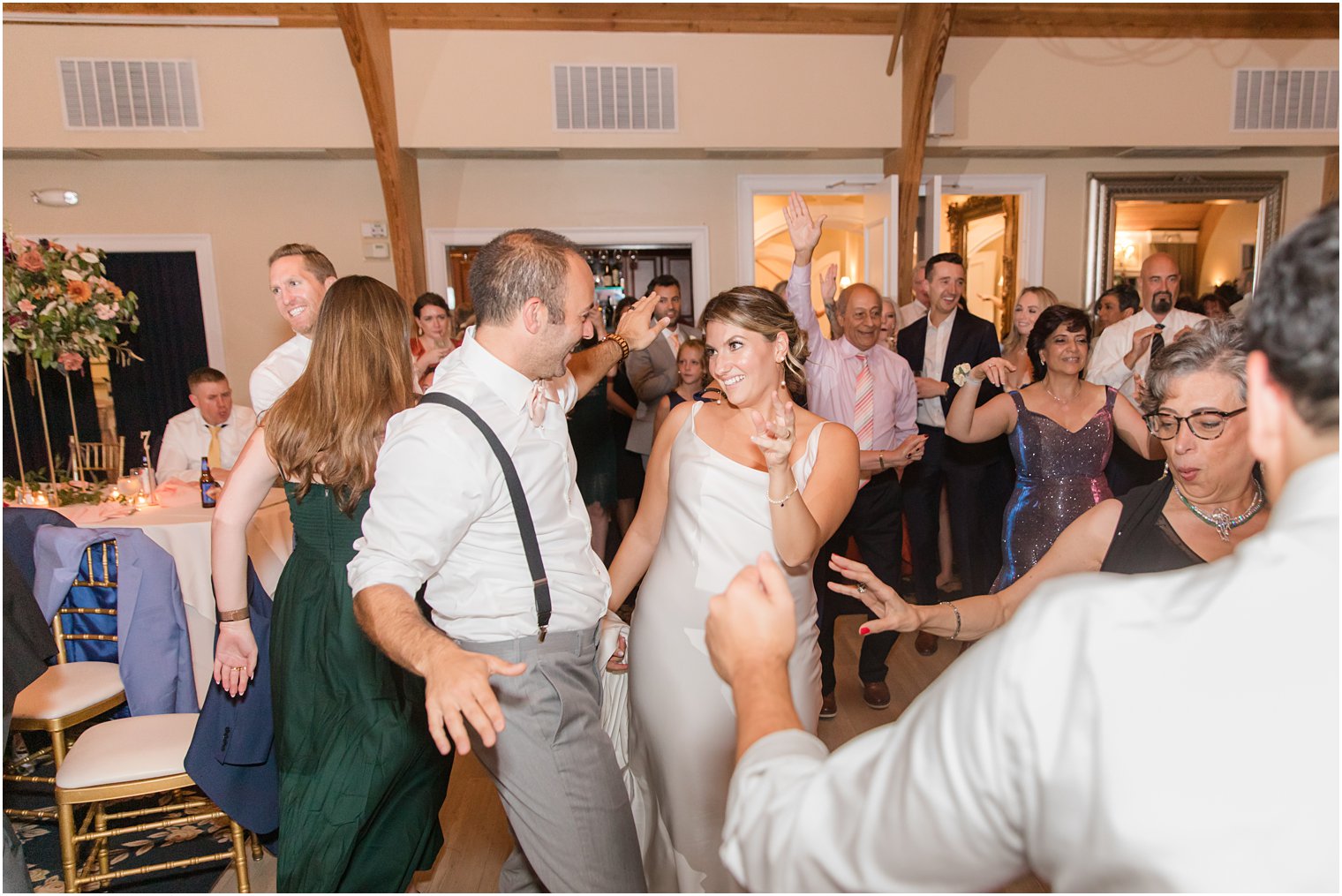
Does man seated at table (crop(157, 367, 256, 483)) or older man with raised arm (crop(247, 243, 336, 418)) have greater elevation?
older man with raised arm (crop(247, 243, 336, 418))

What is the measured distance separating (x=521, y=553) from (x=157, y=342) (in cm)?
636

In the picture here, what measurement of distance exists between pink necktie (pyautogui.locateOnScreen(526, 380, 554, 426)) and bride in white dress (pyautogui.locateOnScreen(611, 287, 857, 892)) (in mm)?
451

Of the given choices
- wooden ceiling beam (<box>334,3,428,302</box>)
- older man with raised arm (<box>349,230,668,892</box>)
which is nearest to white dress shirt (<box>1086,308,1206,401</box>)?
older man with raised arm (<box>349,230,668,892</box>)

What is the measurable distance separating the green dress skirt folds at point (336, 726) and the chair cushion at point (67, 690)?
0.98 metres

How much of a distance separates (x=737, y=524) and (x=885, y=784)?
128 centimetres

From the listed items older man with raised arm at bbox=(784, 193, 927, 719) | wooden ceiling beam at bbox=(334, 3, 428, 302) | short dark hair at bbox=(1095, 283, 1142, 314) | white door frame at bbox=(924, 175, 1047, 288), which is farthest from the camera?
white door frame at bbox=(924, 175, 1047, 288)

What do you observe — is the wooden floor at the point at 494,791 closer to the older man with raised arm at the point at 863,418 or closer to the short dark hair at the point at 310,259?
the older man with raised arm at the point at 863,418

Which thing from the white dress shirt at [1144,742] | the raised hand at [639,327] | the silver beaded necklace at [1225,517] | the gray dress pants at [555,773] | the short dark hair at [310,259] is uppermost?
the short dark hair at [310,259]

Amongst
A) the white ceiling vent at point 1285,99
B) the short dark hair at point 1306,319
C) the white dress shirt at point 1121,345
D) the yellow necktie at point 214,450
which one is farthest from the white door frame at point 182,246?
the white ceiling vent at point 1285,99

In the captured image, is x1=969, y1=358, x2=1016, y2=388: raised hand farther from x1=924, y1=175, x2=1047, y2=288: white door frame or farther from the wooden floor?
x1=924, y1=175, x2=1047, y2=288: white door frame

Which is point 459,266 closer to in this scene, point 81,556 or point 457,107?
point 457,107

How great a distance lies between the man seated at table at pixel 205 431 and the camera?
412cm

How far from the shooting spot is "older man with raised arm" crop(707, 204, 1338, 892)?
1.79 ft

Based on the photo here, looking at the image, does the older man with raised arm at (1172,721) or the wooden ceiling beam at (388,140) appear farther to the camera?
the wooden ceiling beam at (388,140)
